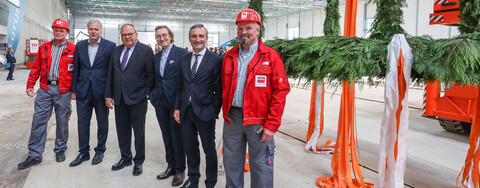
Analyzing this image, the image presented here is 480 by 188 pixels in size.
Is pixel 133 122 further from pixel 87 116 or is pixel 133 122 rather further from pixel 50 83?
pixel 50 83

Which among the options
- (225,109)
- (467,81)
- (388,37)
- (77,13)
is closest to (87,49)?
(225,109)

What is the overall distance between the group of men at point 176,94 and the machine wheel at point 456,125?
179 inches

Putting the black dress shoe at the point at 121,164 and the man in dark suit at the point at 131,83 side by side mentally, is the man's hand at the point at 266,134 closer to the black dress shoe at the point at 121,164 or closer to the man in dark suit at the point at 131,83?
the man in dark suit at the point at 131,83

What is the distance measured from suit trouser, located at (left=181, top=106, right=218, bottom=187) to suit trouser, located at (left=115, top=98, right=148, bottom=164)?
767 millimetres

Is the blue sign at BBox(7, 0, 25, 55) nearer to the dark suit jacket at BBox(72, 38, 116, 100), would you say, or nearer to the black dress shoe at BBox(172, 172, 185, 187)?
the dark suit jacket at BBox(72, 38, 116, 100)

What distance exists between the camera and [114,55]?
11.7ft

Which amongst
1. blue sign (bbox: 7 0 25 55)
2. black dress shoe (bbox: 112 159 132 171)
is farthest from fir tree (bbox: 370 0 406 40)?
blue sign (bbox: 7 0 25 55)

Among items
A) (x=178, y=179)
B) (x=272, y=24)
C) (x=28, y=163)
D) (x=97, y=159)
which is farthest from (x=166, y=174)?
(x=272, y=24)

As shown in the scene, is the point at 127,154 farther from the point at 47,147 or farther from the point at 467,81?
the point at 467,81

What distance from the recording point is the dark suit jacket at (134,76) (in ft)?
11.4

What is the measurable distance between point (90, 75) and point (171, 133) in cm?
124

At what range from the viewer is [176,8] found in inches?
1337

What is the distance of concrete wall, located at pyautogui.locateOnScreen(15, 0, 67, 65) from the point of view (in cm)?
2152

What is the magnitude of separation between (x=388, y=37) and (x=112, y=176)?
3.02 meters
